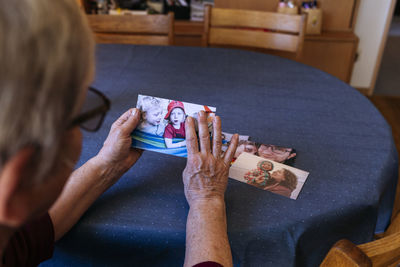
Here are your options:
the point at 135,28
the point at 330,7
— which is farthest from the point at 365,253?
the point at 330,7

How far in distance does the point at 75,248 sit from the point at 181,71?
3.30ft

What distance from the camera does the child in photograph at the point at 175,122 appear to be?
94 centimetres

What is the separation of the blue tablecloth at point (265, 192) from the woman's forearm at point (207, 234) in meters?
0.05

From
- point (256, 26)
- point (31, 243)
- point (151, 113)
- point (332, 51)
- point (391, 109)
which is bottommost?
A: point (391, 109)

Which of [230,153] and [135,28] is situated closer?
[230,153]

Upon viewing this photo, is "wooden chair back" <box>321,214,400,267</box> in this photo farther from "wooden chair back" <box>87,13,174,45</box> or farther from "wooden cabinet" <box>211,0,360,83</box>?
"wooden cabinet" <box>211,0,360,83</box>

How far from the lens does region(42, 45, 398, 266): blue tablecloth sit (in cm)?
84

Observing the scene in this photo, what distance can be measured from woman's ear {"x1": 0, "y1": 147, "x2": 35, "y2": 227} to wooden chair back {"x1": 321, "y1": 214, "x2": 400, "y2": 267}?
0.50 metres

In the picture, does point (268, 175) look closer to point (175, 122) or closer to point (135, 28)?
point (175, 122)

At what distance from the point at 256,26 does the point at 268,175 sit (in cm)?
129

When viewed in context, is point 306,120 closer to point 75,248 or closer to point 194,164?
point 194,164

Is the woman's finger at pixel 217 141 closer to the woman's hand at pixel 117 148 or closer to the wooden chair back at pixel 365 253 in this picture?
the woman's hand at pixel 117 148

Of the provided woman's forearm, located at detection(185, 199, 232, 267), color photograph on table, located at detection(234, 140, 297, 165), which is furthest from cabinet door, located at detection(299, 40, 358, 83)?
woman's forearm, located at detection(185, 199, 232, 267)

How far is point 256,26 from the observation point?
2045 mm
